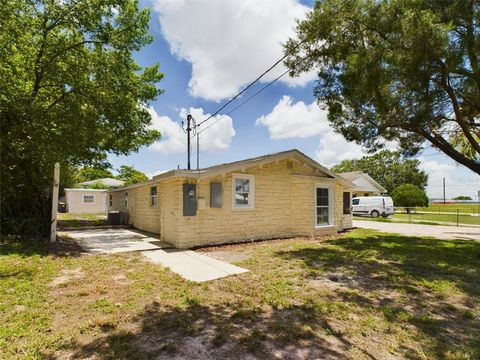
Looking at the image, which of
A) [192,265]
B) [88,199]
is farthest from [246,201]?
[88,199]

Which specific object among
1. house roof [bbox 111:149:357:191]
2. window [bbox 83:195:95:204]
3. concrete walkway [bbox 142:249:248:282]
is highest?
house roof [bbox 111:149:357:191]

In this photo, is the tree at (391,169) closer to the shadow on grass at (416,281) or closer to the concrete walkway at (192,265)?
the shadow on grass at (416,281)

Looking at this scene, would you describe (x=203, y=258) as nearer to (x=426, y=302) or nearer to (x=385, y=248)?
(x=426, y=302)

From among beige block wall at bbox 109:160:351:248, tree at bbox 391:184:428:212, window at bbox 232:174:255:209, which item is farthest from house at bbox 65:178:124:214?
tree at bbox 391:184:428:212

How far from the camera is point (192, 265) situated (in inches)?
270

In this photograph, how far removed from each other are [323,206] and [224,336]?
9831 millimetres

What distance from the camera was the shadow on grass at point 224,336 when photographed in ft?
9.72

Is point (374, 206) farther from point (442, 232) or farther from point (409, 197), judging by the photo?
point (442, 232)

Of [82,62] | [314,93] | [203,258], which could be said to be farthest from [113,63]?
[203,258]

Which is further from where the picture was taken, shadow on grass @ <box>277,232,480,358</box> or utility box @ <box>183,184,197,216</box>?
utility box @ <box>183,184,197,216</box>

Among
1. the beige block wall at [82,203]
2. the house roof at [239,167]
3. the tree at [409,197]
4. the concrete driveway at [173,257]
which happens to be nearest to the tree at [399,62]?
the house roof at [239,167]

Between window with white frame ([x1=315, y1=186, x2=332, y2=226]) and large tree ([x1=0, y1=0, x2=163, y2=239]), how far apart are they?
9.16 m

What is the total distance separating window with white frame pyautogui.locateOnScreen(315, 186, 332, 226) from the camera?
39.9 ft

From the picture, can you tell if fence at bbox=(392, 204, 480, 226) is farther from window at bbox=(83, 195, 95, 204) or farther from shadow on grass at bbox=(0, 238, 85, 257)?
window at bbox=(83, 195, 95, 204)
